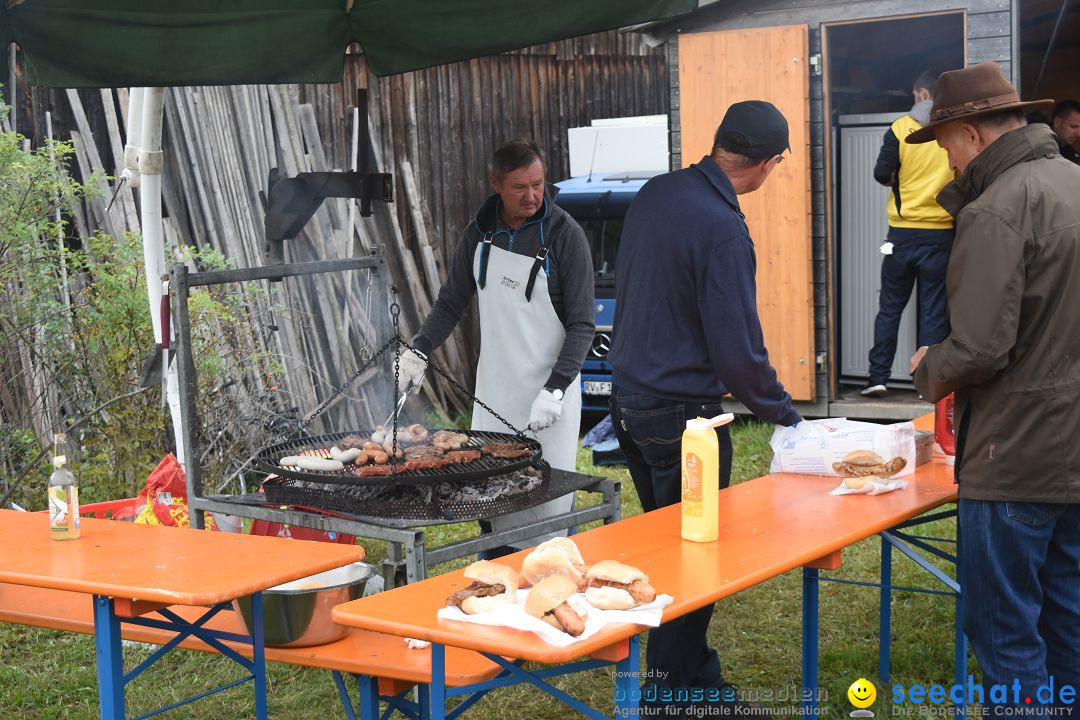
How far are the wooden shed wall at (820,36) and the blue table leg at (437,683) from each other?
6.70 m

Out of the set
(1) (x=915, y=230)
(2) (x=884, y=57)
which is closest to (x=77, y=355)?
(1) (x=915, y=230)

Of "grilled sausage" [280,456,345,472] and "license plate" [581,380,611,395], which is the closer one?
"grilled sausage" [280,456,345,472]

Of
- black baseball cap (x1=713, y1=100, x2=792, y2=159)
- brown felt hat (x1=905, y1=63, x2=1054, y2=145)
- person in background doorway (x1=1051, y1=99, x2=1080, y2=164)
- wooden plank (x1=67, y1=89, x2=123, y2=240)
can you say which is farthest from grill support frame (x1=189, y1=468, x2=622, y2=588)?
person in background doorway (x1=1051, y1=99, x2=1080, y2=164)

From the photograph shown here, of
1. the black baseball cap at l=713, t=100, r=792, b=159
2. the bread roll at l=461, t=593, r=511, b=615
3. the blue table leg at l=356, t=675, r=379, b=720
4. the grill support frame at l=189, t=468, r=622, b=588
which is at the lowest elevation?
the blue table leg at l=356, t=675, r=379, b=720

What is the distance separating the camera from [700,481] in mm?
3277

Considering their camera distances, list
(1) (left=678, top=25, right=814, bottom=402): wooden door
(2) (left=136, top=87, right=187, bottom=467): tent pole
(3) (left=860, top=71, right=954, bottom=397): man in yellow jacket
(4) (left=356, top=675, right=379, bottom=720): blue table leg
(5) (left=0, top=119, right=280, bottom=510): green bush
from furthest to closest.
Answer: (1) (left=678, top=25, right=814, bottom=402): wooden door, (3) (left=860, top=71, right=954, bottom=397): man in yellow jacket, (5) (left=0, top=119, right=280, bottom=510): green bush, (2) (left=136, top=87, right=187, bottom=467): tent pole, (4) (left=356, top=675, right=379, bottom=720): blue table leg

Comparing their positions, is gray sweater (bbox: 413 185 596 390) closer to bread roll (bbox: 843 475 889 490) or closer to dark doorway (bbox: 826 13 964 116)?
bread roll (bbox: 843 475 889 490)

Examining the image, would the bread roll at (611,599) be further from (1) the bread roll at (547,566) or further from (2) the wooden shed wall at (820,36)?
(2) the wooden shed wall at (820,36)

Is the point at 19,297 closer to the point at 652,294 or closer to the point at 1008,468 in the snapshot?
the point at 652,294

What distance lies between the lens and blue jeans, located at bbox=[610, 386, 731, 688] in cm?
399

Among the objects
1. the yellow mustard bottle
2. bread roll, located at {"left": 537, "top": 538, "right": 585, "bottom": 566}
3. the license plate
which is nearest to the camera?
bread roll, located at {"left": 537, "top": 538, "right": 585, "bottom": 566}

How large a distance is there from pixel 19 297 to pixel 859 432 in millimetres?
4665

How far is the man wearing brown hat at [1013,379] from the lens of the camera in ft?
10.5

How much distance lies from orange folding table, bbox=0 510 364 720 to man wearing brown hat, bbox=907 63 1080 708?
182cm
